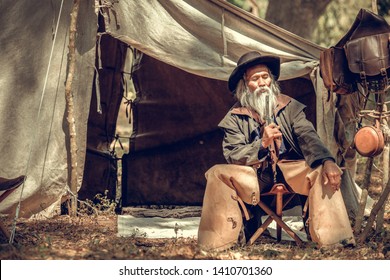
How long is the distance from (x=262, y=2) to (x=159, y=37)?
1363 centimetres

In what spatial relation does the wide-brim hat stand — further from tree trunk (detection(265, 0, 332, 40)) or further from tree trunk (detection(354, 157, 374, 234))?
tree trunk (detection(265, 0, 332, 40))

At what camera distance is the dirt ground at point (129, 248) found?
5.38m

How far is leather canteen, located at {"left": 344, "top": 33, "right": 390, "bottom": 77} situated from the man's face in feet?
2.01

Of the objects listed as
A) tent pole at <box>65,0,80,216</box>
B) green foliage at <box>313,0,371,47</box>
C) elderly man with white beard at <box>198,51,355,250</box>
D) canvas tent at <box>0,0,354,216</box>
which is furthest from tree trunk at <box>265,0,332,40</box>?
green foliage at <box>313,0,371,47</box>

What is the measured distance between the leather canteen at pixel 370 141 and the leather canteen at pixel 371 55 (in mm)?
398

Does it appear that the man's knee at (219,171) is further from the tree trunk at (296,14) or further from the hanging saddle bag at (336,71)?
the tree trunk at (296,14)

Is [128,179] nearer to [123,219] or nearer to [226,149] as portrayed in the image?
[123,219]

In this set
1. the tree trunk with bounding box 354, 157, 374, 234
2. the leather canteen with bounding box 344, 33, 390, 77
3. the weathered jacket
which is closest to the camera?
the weathered jacket

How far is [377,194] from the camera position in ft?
29.5

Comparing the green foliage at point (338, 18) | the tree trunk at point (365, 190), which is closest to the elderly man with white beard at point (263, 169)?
the tree trunk at point (365, 190)

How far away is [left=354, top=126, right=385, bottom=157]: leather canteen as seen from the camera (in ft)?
18.6

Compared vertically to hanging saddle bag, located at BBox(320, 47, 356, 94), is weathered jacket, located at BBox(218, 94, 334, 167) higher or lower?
lower

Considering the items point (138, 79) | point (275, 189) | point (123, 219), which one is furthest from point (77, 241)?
point (138, 79)

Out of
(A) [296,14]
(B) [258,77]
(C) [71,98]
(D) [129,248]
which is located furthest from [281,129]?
(A) [296,14]
